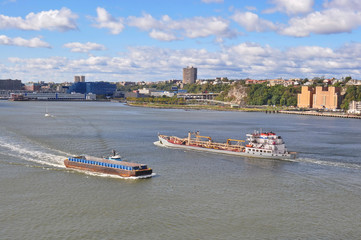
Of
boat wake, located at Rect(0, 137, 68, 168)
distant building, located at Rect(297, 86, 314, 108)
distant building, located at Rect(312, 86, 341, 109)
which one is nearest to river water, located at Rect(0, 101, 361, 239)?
boat wake, located at Rect(0, 137, 68, 168)

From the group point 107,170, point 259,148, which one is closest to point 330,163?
point 259,148

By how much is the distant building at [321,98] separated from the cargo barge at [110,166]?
529ft

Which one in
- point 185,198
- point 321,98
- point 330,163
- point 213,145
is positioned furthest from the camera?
point 321,98

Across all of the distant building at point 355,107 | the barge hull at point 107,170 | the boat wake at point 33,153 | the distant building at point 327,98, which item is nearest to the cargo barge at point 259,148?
the barge hull at point 107,170

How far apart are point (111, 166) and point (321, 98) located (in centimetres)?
16564

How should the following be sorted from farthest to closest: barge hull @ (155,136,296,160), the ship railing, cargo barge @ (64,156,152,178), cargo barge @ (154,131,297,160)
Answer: the ship railing → cargo barge @ (154,131,297,160) → barge hull @ (155,136,296,160) → cargo barge @ (64,156,152,178)

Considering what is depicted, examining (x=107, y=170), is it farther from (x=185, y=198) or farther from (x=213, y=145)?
(x=213, y=145)

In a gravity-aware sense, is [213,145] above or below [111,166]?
above

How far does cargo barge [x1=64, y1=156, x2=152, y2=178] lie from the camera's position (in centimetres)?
→ 3659

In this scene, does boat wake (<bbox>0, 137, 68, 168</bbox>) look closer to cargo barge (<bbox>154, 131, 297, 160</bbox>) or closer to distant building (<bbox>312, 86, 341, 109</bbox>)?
cargo barge (<bbox>154, 131, 297, 160</bbox>)

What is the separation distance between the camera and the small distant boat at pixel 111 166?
120 ft

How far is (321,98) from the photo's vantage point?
605 feet

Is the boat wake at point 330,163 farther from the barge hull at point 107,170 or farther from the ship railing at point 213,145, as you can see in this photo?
the barge hull at point 107,170

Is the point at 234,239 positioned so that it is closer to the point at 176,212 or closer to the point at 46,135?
the point at 176,212
